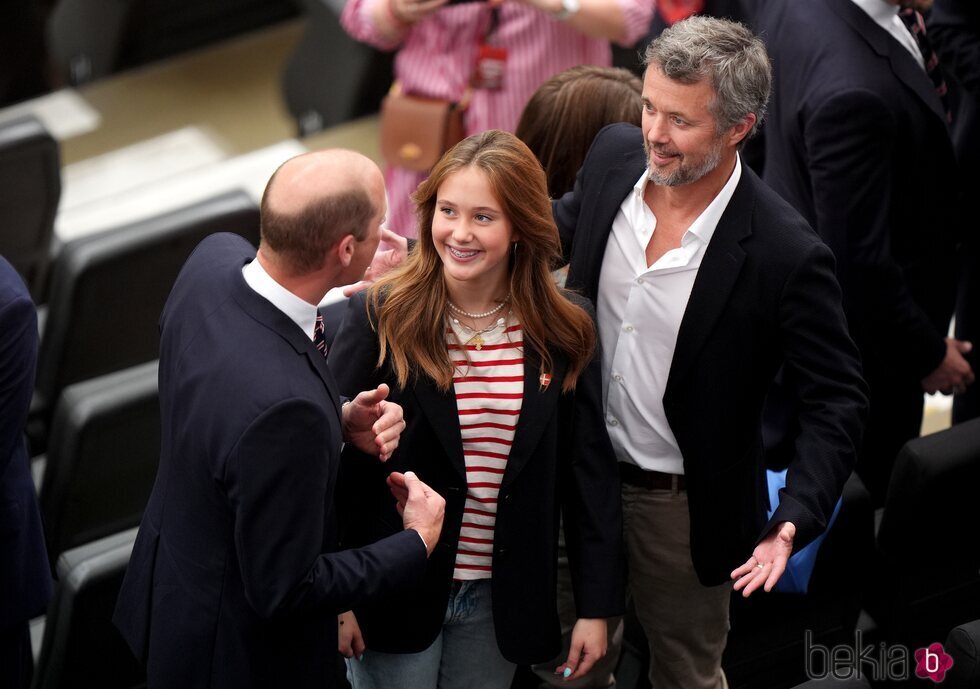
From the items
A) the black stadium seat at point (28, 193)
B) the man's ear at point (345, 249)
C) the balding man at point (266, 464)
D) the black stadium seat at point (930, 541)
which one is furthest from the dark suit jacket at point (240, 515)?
the black stadium seat at point (28, 193)

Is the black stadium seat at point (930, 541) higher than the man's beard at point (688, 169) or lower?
lower

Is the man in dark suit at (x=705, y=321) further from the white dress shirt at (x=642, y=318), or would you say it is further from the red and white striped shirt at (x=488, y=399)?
the red and white striped shirt at (x=488, y=399)

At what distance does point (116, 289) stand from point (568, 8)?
132 centimetres

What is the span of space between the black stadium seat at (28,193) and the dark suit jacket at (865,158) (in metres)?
1.99

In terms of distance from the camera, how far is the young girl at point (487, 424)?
2.13 metres

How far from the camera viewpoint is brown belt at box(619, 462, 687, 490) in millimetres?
2391

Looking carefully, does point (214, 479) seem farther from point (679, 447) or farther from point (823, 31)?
point (823, 31)

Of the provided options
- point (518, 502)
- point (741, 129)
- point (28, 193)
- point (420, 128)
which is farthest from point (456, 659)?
point (28, 193)

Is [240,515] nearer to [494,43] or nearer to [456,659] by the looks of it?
[456,659]

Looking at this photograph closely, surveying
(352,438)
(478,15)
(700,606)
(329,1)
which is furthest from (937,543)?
(329,1)

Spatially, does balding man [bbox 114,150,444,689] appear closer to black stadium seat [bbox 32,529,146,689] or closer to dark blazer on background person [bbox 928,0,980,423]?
black stadium seat [bbox 32,529,146,689]

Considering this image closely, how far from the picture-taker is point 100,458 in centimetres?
284

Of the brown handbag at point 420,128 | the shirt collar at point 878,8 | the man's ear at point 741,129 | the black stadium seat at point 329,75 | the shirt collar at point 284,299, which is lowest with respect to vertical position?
the black stadium seat at point 329,75

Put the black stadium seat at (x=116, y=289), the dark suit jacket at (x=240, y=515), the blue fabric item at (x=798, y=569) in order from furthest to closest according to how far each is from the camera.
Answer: the black stadium seat at (x=116, y=289), the blue fabric item at (x=798, y=569), the dark suit jacket at (x=240, y=515)
